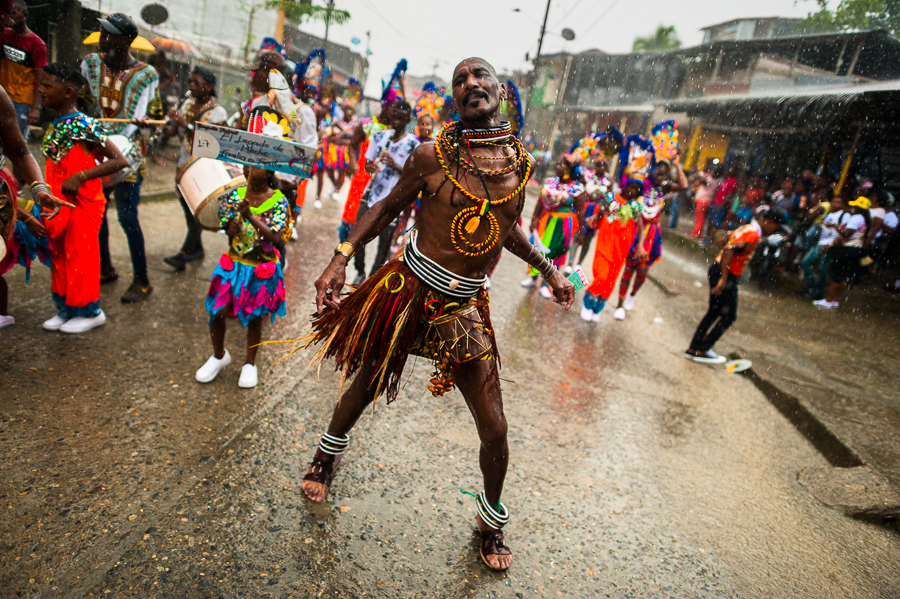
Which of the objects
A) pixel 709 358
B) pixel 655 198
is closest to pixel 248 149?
pixel 655 198

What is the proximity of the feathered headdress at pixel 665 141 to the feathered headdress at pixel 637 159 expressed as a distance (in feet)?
0.49

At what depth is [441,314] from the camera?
2.27 metres

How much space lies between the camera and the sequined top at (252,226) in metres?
3.15

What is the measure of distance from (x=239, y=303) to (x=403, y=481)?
4.61 feet

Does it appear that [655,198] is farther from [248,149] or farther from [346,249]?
[346,249]

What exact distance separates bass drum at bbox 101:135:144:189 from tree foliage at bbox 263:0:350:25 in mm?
16213

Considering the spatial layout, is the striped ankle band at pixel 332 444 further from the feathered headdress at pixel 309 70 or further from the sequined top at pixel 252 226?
the feathered headdress at pixel 309 70

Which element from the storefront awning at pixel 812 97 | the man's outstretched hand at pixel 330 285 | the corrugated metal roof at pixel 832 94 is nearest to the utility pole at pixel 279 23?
the storefront awning at pixel 812 97

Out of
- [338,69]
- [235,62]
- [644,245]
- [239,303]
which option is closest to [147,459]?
[239,303]

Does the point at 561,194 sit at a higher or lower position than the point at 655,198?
lower

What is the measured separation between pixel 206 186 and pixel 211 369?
4.02ft

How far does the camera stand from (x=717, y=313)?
561 cm

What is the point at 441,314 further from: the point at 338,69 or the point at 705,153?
the point at 338,69

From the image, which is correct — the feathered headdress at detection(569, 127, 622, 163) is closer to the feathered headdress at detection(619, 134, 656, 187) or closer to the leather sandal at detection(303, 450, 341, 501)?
the feathered headdress at detection(619, 134, 656, 187)
